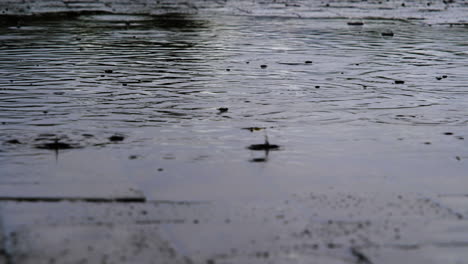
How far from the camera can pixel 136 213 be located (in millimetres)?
4199

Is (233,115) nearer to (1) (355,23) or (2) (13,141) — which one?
(2) (13,141)

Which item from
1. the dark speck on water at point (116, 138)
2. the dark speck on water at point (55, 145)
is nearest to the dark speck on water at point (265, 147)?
the dark speck on water at point (116, 138)

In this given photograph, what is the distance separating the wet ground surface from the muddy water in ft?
0.07

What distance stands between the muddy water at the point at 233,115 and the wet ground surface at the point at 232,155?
0.02 meters

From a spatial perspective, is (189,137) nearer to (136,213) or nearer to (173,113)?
(173,113)

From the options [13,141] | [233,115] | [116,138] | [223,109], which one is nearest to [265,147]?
[116,138]

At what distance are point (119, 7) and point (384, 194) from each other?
17.7 metres

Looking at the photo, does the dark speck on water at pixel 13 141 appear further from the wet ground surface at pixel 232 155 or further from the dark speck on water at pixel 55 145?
the dark speck on water at pixel 55 145

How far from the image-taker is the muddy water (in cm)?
498

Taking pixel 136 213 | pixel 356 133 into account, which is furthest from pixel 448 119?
pixel 136 213

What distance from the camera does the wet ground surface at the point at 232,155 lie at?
382 cm

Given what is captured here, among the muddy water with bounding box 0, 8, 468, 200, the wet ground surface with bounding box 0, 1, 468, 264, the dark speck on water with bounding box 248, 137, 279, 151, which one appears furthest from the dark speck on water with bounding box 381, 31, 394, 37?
the dark speck on water with bounding box 248, 137, 279, 151

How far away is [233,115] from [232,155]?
1435mm

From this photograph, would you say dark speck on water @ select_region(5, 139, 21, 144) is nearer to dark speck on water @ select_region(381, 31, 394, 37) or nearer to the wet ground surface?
the wet ground surface
